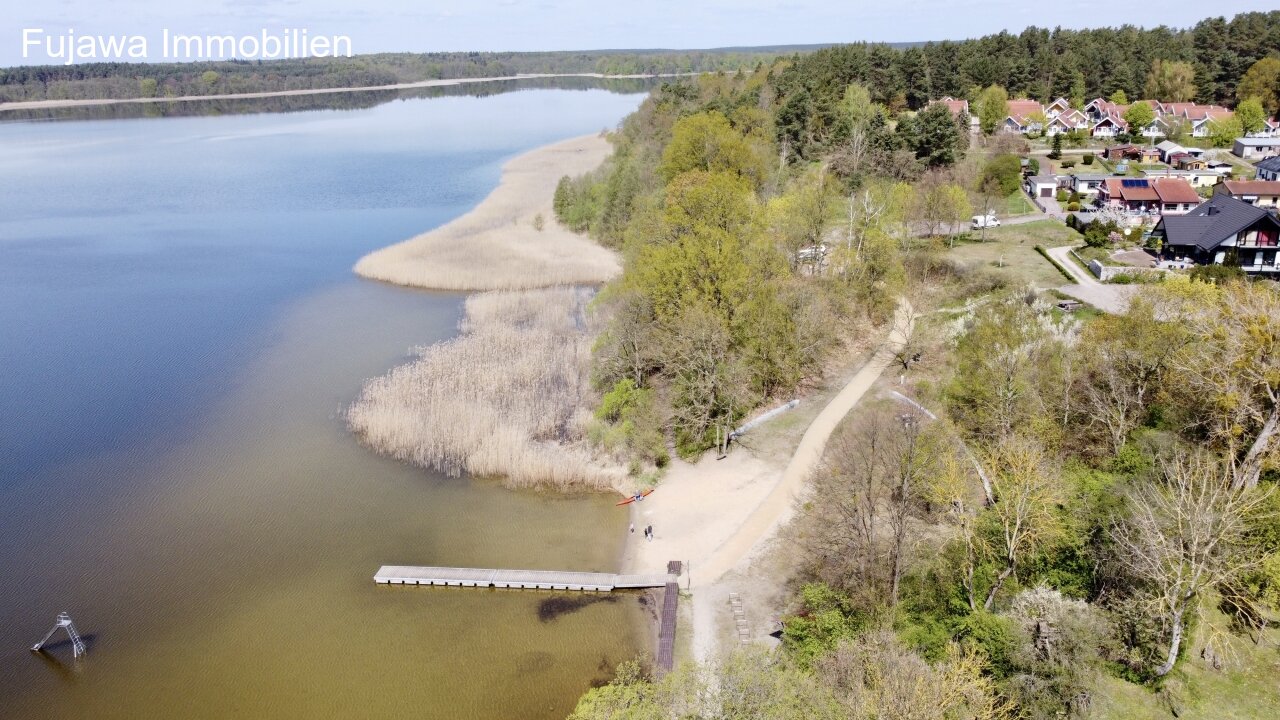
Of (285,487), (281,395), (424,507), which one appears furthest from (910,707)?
(281,395)

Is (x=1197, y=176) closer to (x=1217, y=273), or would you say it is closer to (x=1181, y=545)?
(x=1217, y=273)

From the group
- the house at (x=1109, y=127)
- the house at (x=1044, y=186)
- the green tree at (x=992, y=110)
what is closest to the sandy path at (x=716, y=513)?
the house at (x=1044, y=186)

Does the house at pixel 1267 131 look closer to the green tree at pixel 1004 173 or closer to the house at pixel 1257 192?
the house at pixel 1257 192

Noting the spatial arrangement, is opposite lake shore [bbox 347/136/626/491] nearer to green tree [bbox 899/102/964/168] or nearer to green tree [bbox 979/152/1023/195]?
green tree [bbox 899/102/964/168]

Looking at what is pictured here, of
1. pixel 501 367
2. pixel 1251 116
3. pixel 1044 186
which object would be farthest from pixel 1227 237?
pixel 1251 116

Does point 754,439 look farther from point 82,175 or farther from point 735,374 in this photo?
point 82,175

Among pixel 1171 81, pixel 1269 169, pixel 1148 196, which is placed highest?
pixel 1171 81

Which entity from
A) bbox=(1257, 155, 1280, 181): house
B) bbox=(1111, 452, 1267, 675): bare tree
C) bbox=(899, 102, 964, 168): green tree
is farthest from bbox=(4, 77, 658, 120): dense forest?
bbox=(1111, 452, 1267, 675): bare tree
